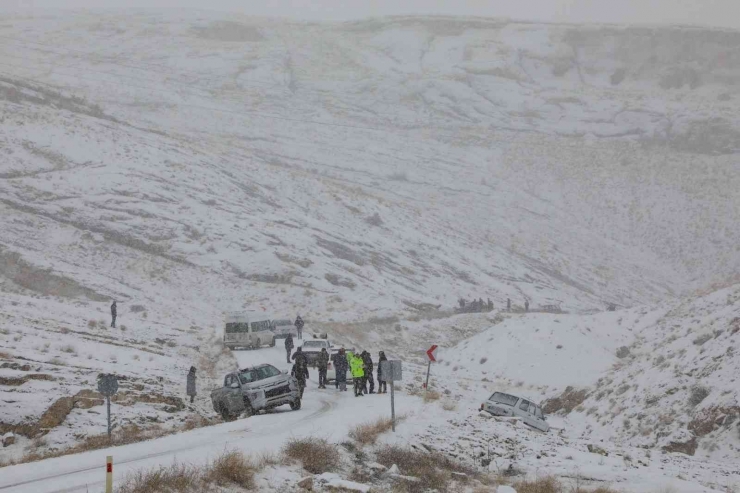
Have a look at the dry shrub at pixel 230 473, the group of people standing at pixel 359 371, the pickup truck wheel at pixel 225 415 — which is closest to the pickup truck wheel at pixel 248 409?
the pickup truck wheel at pixel 225 415

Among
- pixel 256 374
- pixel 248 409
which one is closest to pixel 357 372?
pixel 256 374

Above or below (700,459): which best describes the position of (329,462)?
above

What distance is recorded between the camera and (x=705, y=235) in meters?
97.9

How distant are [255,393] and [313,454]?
863cm

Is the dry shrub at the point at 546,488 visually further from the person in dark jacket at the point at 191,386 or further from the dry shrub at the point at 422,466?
the person in dark jacket at the point at 191,386

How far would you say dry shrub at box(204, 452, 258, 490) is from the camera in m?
11.8

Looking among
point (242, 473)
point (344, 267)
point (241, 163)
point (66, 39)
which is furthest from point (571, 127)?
point (242, 473)

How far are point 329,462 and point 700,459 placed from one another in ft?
32.0

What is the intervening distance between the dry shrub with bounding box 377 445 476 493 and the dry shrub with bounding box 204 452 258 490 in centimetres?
294

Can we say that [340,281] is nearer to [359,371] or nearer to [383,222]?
[383,222]

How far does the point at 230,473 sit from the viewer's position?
1199 cm

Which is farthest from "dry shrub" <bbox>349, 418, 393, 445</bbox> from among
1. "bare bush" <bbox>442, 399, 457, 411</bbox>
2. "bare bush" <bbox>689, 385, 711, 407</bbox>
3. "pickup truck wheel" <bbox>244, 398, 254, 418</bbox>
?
"bare bush" <bbox>689, 385, 711, 407</bbox>

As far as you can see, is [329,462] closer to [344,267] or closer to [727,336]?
[727,336]

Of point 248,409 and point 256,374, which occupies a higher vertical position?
point 256,374
